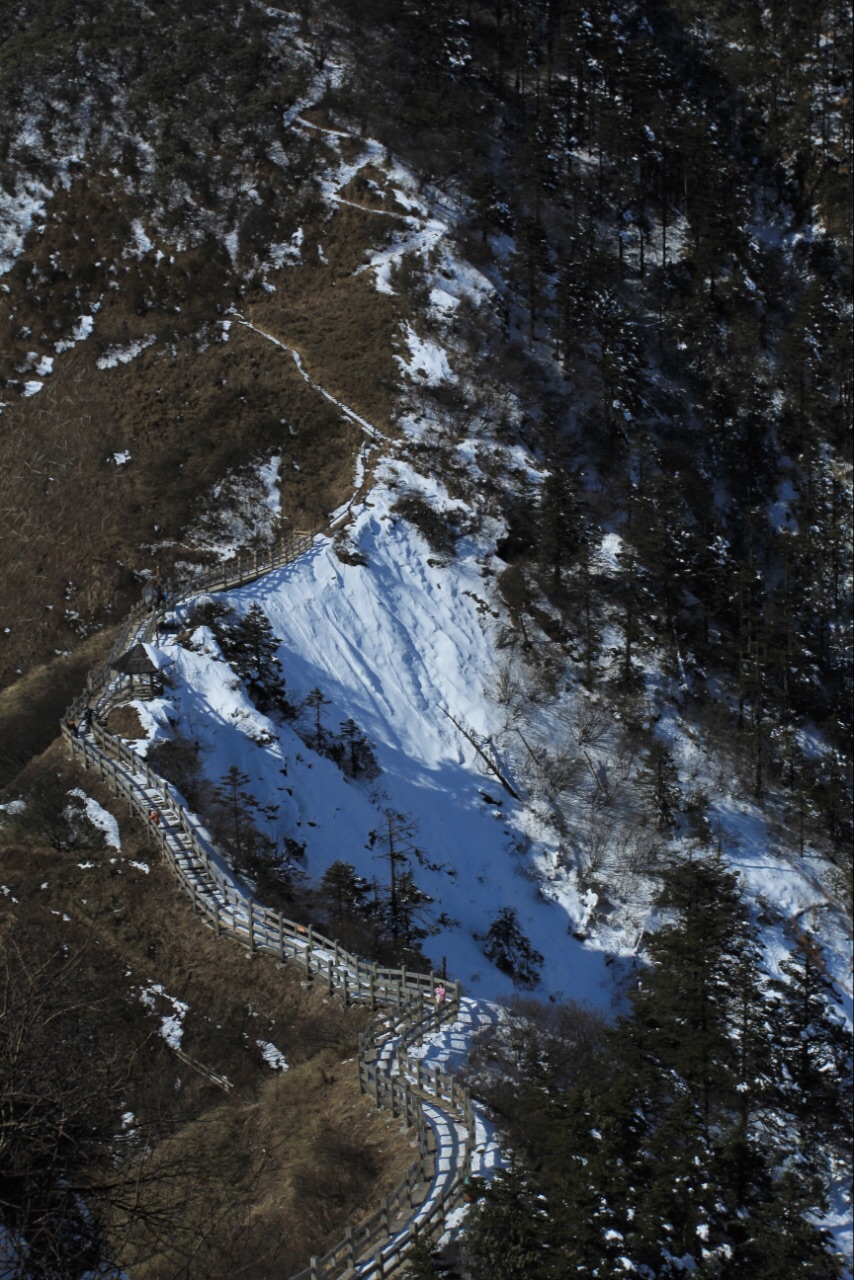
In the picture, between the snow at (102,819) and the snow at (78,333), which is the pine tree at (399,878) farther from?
the snow at (78,333)

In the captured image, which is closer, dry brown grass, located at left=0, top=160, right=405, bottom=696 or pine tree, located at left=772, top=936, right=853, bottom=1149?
pine tree, located at left=772, top=936, right=853, bottom=1149

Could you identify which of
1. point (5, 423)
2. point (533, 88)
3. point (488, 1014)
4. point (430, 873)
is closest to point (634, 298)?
point (533, 88)

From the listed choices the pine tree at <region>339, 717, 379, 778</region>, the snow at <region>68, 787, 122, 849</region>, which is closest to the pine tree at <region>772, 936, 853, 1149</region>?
the pine tree at <region>339, 717, 379, 778</region>

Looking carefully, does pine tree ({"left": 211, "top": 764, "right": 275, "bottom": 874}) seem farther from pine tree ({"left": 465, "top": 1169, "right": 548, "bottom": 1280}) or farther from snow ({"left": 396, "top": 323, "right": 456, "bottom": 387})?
snow ({"left": 396, "top": 323, "right": 456, "bottom": 387})

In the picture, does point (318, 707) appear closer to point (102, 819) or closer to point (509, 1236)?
point (102, 819)

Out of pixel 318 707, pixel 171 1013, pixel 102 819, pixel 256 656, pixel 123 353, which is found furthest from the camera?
pixel 123 353

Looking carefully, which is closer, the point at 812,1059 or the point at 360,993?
the point at 360,993

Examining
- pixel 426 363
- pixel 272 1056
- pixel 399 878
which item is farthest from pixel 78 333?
pixel 272 1056
